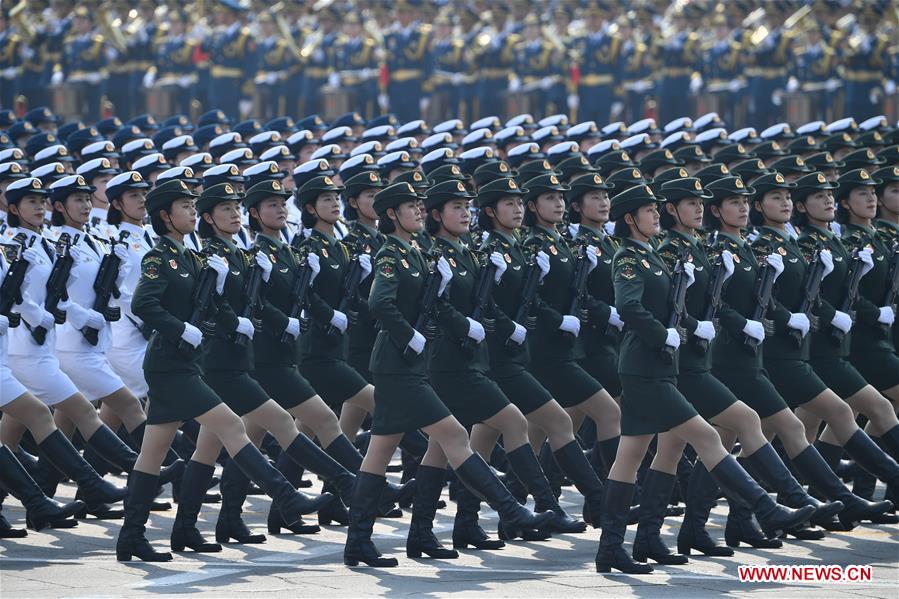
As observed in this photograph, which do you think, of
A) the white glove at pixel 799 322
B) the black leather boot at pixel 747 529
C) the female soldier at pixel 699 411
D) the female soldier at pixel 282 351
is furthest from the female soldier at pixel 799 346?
the female soldier at pixel 282 351

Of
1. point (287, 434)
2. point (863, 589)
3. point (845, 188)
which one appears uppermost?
point (845, 188)

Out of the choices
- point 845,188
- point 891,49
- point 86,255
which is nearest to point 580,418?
point 845,188

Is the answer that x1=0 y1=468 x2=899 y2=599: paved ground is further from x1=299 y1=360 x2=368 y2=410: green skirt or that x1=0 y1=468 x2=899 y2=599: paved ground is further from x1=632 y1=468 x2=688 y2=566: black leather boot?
x1=299 y1=360 x2=368 y2=410: green skirt

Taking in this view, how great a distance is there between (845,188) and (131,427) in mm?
4517

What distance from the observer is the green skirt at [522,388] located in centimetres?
1094

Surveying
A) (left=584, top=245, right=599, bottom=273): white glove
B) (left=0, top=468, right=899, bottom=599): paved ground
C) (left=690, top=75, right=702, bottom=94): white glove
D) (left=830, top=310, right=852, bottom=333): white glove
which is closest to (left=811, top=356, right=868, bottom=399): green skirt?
(left=830, top=310, right=852, bottom=333): white glove

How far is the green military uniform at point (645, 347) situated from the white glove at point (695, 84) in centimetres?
1538

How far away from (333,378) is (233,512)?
3.71 feet

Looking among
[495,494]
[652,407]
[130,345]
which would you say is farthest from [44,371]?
[652,407]

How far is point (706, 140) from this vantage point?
16.5 m

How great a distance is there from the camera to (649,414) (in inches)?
396

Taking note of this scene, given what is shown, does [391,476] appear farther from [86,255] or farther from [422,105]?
[422,105]

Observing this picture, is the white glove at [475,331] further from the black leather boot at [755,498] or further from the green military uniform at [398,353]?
the black leather boot at [755,498]

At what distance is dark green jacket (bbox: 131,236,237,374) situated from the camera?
10211 mm
